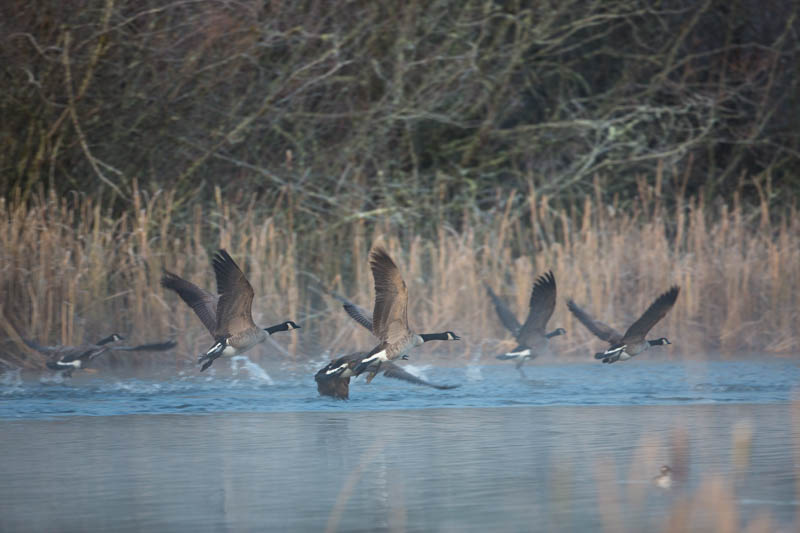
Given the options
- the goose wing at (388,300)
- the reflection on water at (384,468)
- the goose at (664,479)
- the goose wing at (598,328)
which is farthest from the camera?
the goose wing at (598,328)

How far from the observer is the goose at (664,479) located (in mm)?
5411

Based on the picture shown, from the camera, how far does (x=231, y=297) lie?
29.7 ft

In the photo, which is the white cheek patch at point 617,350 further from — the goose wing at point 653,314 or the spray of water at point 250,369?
the spray of water at point 250,369

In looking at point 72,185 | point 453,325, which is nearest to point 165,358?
point 453,325

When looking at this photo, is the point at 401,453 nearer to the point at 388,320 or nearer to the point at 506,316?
the point at 388,320

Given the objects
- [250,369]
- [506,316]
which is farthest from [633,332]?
[250,369]

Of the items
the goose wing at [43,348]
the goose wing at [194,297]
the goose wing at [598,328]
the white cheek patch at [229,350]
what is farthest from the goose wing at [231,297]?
the goose wing at [598,328]

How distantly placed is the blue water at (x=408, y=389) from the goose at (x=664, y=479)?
3.03 metres

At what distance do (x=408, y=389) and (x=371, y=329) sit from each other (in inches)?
24.3

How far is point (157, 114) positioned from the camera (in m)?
14.0

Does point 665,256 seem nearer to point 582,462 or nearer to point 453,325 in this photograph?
point 453,325

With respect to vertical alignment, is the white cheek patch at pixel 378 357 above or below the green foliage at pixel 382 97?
below

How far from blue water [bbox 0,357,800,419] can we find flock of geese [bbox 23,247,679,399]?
8.1 inches

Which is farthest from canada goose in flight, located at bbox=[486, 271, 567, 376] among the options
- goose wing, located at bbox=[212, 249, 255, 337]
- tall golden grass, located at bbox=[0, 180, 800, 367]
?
goose wing, located at bbox=[212, 249, 255, 337]
